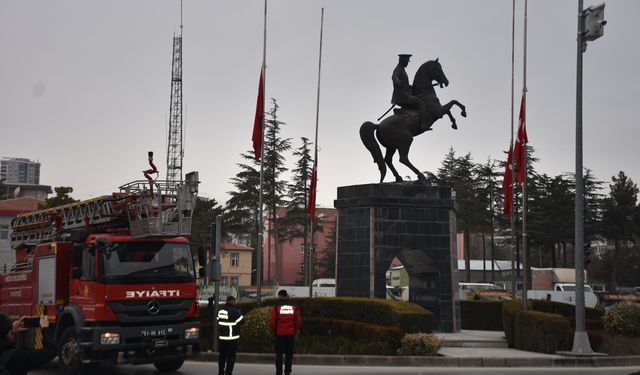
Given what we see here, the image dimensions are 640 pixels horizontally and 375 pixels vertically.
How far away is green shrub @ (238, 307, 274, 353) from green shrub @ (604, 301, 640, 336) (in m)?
10.5

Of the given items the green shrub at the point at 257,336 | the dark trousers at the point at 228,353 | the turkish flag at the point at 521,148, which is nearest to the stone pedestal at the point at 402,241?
the turkish flag at the point at 521,148

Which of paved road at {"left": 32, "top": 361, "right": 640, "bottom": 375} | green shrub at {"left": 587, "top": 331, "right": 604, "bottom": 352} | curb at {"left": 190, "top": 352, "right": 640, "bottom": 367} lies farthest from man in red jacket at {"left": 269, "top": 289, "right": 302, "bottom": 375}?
green shrub at {"left": 587, "top": 331, "right": 604, "bottom": 352}

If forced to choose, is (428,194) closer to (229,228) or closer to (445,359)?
(445,359)

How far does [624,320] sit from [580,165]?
5.17 m

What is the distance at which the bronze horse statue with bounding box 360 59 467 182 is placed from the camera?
2433cm

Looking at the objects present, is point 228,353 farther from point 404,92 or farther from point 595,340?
point 404,92

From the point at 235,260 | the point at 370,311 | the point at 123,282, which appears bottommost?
the point at 370,311

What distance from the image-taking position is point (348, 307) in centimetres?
2048

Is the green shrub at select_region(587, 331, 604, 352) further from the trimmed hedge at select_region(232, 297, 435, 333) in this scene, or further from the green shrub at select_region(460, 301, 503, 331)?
the green shrub at select_region(460, 301, 503, 331)

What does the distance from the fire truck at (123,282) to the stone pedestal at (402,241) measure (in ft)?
30.7

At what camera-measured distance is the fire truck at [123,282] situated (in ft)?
45.5

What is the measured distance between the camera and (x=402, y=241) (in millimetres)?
23781

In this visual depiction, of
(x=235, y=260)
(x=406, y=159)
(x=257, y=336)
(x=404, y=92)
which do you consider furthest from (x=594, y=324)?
(x=235, y=260)

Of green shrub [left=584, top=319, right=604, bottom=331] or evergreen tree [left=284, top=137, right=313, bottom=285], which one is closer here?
green shrub [left=584, top=319, right=604, bottom=331]
